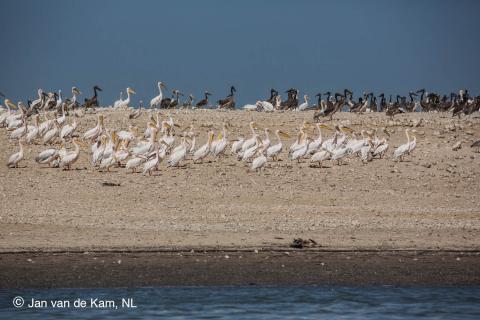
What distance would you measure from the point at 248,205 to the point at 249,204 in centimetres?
11

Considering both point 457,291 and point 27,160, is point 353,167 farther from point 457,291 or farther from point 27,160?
point 457,291

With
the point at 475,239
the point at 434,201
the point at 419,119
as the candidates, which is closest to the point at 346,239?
the point at 475,239

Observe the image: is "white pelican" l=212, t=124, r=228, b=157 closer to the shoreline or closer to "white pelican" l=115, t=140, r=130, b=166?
"white pelican" l=115, t=140, r=130, b=166

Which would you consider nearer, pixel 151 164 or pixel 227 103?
pixel 151 164

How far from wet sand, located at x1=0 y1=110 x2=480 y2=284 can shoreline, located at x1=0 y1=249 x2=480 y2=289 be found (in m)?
0.21

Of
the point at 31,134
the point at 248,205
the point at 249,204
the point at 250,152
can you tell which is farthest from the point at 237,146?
the point at 248,205

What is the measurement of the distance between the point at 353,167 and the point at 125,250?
28.9 ft

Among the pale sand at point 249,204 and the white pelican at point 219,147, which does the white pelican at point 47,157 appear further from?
the white pelican at point 219,147

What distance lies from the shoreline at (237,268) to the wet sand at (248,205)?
0.21m

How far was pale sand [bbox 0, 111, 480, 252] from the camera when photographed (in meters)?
14.1

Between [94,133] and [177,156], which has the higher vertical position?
[94,133]

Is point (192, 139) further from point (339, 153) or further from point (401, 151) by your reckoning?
point (401, 151)

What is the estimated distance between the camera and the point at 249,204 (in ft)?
56.7

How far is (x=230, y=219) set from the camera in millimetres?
15859
